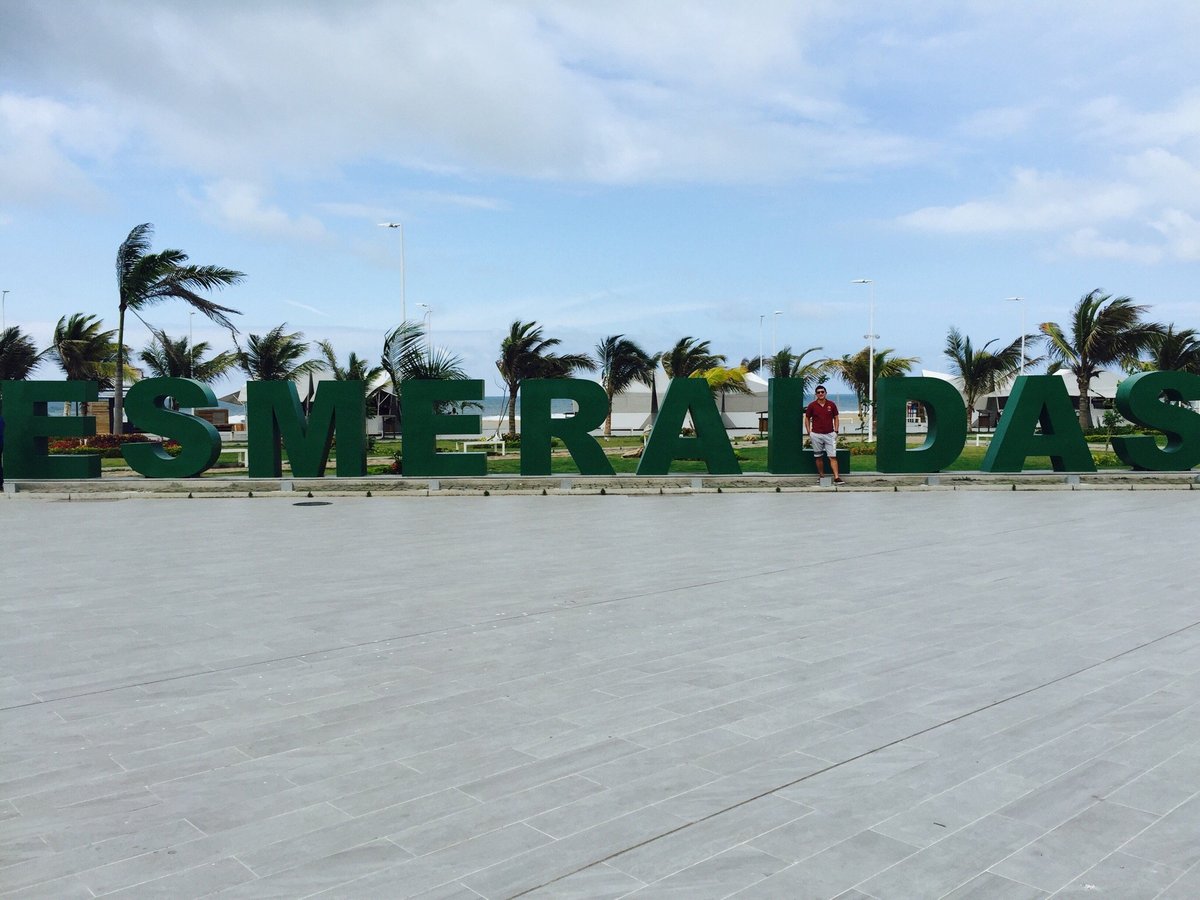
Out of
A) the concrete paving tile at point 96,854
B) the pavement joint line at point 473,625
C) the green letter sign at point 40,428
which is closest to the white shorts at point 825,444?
the pavement joint line at point 473,625

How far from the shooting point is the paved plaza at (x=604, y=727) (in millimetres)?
3309

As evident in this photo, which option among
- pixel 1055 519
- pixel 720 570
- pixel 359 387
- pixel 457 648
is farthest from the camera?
pixel 359 387

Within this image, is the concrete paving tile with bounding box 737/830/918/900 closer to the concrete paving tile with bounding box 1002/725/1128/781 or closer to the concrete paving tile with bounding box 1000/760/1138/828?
the concrete paving tile with bounding box 1000/760/1138/828

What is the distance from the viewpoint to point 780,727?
465 cm

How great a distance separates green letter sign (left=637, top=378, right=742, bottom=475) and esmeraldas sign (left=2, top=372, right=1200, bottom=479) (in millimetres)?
18

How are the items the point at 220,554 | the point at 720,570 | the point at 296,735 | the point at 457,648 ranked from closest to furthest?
the point at 296,735 < the point at 457,648 < the point at 720,570 < the point at 220,554

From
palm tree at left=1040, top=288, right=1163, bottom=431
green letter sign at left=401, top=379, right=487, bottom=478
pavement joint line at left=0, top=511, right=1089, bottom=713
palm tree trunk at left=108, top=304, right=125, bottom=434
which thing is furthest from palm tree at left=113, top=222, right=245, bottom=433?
palm tree at left=1040, top=288, right=1163, bottom=431

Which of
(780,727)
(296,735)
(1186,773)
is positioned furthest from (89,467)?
(1186,773)

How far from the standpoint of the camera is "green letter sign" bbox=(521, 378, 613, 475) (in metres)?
17.5

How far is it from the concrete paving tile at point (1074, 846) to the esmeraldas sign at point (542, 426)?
13982mm

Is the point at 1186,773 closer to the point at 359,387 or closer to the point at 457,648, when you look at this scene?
the point at 457,648

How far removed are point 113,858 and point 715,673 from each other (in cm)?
325

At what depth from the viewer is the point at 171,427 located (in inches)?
693

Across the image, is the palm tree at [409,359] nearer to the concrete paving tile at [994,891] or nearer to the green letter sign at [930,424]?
the green letter sign at [930,424]
